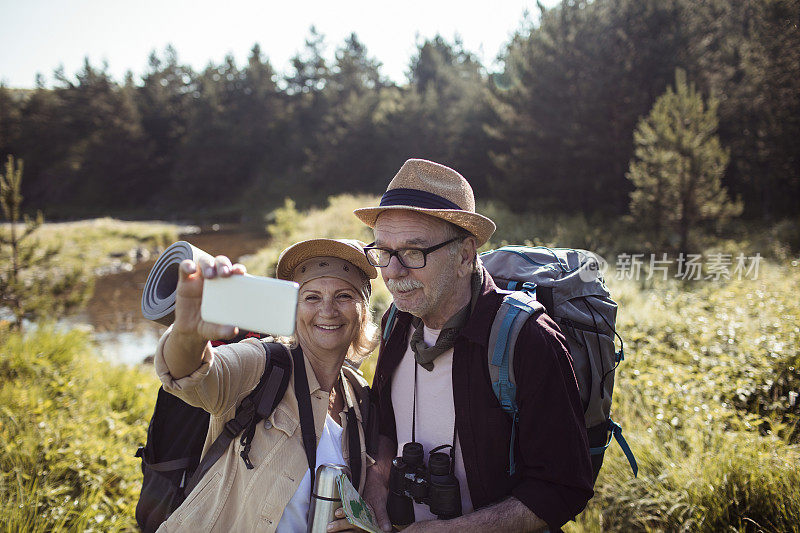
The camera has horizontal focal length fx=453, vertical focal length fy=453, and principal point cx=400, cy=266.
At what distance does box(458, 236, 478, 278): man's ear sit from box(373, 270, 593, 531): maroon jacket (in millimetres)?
150

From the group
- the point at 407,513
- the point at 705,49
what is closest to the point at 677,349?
the point at 407,513

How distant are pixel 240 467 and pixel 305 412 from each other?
313mm

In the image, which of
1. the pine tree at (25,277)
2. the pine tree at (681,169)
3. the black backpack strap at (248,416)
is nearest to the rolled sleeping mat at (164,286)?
the black backpack strap at (248,416)

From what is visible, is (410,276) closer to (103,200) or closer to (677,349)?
(677,349)

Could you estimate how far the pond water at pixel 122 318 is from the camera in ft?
33.5

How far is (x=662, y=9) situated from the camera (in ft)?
55.9

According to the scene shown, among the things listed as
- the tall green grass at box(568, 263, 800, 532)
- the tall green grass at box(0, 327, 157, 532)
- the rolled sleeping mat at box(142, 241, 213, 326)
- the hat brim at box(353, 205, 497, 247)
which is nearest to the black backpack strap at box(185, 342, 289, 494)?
the rolled sleeping mat at box(142, 241, 213, 326)

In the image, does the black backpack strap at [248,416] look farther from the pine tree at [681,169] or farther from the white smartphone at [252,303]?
the pine tree at [681,169]

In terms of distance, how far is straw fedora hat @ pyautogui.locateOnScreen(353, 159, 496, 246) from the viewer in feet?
6.17

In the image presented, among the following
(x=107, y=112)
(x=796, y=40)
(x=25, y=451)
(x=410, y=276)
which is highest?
(x=107, y=112)

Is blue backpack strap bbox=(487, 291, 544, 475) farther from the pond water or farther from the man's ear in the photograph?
the pond water

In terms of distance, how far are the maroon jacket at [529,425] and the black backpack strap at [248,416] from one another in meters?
0.73

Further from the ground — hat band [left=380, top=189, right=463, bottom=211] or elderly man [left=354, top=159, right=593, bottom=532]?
hat band [left=380, top=189, right=463, bottom=211]

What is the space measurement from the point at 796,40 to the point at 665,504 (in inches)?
517
